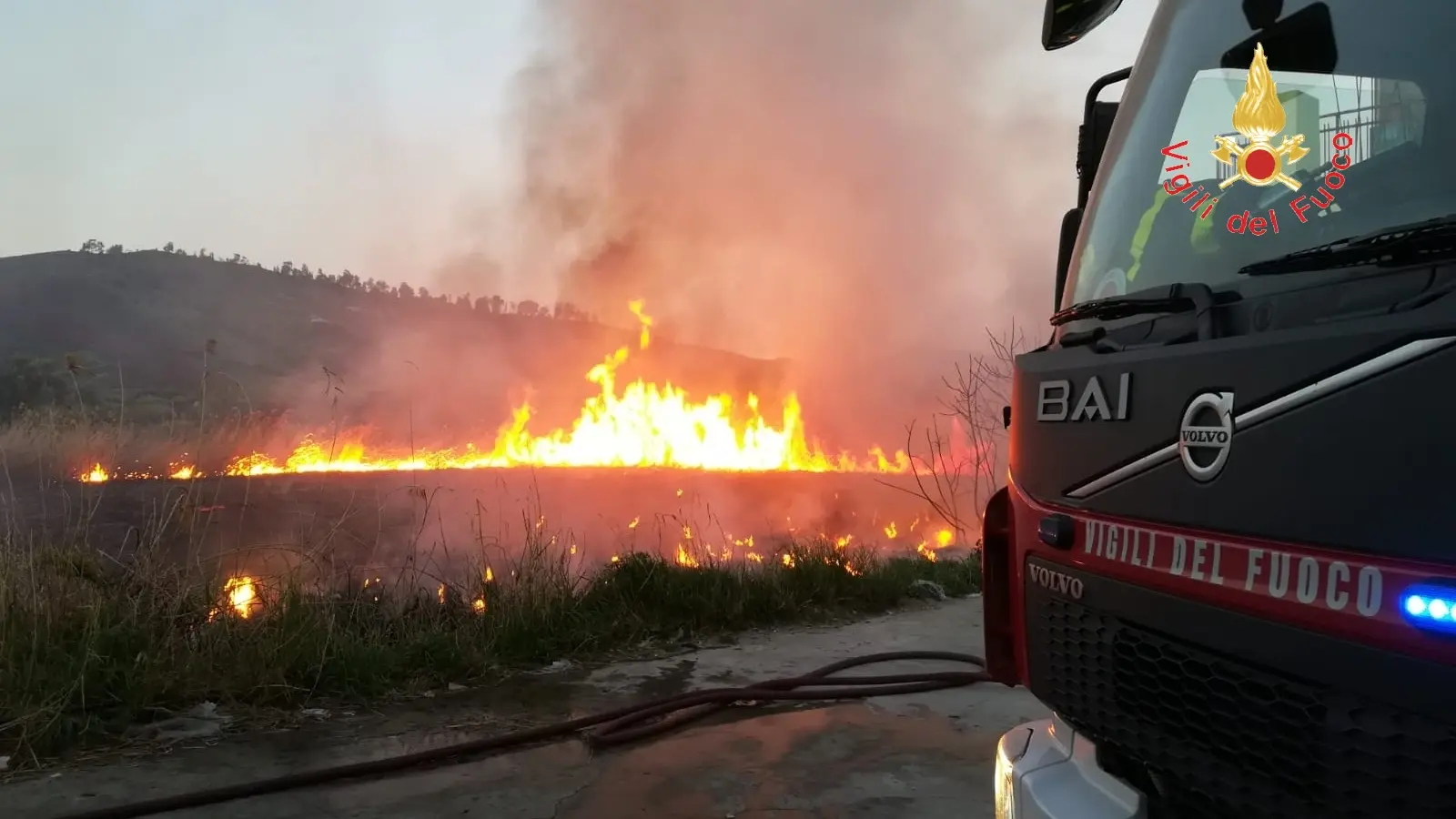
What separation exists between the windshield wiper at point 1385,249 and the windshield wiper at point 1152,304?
0.38 ft

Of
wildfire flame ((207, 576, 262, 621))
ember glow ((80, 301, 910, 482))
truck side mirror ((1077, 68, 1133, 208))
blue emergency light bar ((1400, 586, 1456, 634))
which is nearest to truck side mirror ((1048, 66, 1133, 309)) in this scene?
truck side mirror ((1077, 68, 1133, 208))

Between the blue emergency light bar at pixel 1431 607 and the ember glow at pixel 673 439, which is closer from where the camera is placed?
the blue emergency light bar at pixel 1431 607

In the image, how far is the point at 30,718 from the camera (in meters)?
3.56

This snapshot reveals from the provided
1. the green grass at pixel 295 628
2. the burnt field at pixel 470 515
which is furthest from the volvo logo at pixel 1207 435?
the burnt field at pixel 470 515

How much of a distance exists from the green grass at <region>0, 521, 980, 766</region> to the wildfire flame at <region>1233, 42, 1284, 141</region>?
4543mm

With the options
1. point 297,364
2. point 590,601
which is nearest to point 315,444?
point 590,601

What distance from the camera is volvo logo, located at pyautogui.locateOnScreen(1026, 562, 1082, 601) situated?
1.72 metres

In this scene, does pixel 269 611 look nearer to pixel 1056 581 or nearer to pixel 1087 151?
pixel 1056 581

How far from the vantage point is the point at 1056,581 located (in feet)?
5.89

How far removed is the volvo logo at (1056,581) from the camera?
172 cm

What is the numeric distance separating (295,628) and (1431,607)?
4.99 meters

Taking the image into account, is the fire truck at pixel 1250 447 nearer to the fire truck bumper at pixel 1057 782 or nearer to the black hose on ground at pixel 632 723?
the fire truck bumper at pixel 1057 782

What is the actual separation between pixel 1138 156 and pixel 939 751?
2.78m

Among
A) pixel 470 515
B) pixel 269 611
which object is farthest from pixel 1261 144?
pixel 470 515
